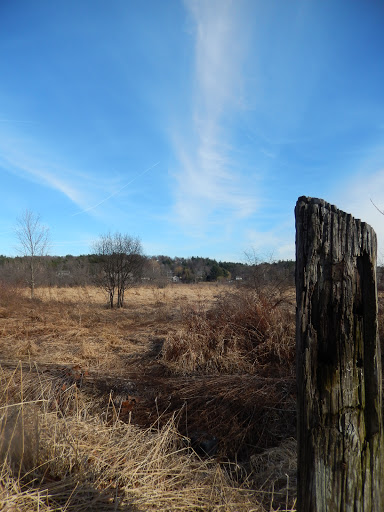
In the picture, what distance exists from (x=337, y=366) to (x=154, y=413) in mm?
3852

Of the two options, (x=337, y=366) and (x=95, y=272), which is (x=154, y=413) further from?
(x=95, y=272)

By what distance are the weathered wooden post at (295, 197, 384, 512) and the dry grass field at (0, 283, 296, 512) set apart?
1317 millimetres

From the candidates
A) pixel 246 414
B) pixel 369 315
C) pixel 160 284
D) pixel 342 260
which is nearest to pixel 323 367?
pixel 369 315

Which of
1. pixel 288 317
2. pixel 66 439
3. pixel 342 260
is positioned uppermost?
pixel 342 260

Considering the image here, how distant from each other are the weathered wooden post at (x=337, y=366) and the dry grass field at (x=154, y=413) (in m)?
1.32

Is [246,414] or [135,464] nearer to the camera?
[135,464]

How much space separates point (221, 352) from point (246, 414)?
1929mm

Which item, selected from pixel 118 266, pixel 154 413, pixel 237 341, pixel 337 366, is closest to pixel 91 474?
pixel 337 366

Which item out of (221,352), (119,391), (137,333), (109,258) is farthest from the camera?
(109,258)

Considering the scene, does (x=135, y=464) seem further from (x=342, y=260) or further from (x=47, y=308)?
(x=47, y=308)

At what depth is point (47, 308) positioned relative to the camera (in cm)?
1400

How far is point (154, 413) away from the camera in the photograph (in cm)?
461

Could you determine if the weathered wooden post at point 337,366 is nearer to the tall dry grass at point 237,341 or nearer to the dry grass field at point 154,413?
the dry grass field at point 154,413

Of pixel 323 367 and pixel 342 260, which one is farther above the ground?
pixel 342 260
